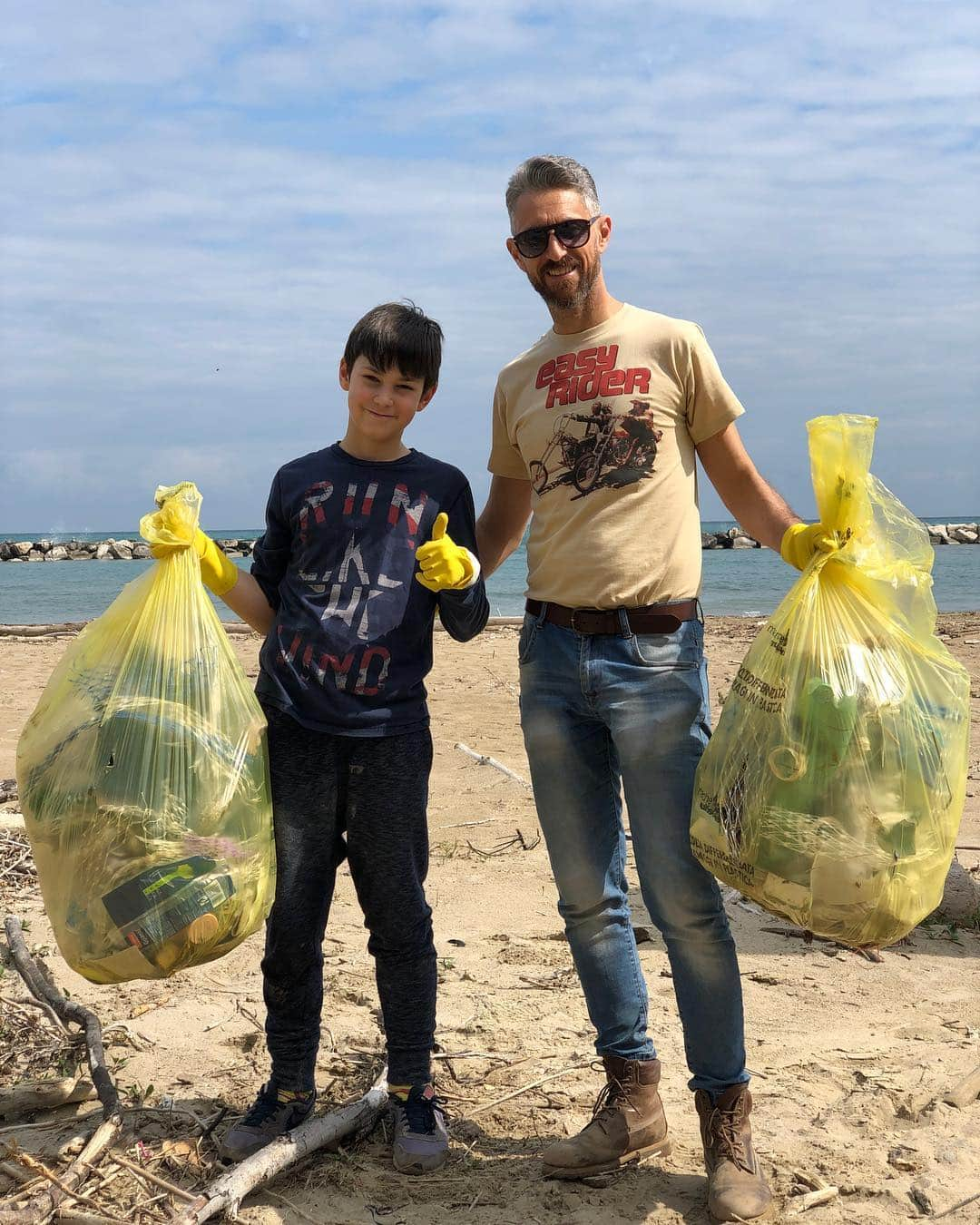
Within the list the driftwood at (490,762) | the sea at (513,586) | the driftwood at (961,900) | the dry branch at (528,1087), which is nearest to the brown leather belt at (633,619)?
the dry branch at (528,1087)

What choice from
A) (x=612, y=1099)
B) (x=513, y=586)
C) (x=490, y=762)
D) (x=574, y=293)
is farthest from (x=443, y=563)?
(x=513, y=586)

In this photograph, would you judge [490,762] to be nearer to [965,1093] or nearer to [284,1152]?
[965,1093]

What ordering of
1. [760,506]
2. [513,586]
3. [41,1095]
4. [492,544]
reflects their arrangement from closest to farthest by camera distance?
[760,506]
[41,1095]
[492,544]
[513,586]

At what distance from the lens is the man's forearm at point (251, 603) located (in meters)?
2.31

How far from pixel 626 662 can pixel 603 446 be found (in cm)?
45

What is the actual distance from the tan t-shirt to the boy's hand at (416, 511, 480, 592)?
18 cm

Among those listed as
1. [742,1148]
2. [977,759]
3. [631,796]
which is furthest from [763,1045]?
[977,759]

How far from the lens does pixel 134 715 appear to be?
195 centimetres

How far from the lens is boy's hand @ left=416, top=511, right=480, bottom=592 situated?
2178mm

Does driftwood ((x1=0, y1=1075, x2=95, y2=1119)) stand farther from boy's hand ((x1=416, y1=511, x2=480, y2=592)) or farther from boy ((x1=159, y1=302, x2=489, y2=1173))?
boy's hand ((x1=416, y1=511, x2=480, y2=592))

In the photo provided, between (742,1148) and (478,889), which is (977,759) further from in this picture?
(742,1148)

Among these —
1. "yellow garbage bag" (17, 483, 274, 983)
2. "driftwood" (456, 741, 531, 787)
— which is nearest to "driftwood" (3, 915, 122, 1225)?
"yellow garbage bag" (17, 483, 274, 983)

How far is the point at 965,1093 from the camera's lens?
8.14 feet

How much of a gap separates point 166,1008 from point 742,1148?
1639mm
